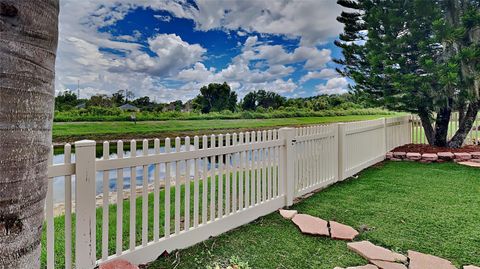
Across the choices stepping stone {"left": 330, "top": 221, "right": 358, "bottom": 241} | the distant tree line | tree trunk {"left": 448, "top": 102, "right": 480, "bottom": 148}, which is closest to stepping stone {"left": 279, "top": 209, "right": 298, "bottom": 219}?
stepping stone {"left": 330, "top": 221, "right": 358, "bottom": 241}

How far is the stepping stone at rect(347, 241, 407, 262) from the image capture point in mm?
2049

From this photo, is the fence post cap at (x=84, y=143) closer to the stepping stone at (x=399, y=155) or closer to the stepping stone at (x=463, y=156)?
the stepping stone at (x=399, y=155)

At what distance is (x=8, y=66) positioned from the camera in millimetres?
576

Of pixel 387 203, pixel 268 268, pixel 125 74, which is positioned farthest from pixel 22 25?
pixel 125 74

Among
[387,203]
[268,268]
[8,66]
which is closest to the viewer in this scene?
[8,66]

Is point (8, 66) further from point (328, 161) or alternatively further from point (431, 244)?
point (328, 161)

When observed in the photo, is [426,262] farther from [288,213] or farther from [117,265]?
[117,265]

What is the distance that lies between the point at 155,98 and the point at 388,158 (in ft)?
17.8

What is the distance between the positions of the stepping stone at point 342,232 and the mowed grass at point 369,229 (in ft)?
0.26

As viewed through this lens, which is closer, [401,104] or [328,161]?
[328,161]

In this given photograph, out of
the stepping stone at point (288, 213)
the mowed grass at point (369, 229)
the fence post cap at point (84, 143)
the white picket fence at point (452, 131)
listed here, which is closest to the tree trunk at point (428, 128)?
the white picket fence at point (452, 131)

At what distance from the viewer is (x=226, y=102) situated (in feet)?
24.3

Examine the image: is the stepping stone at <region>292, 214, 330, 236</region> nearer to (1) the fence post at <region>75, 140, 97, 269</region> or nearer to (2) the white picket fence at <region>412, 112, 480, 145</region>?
(1) the fence post at <region>75, 140, 97, 269</region>

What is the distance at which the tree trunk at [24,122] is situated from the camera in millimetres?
578
